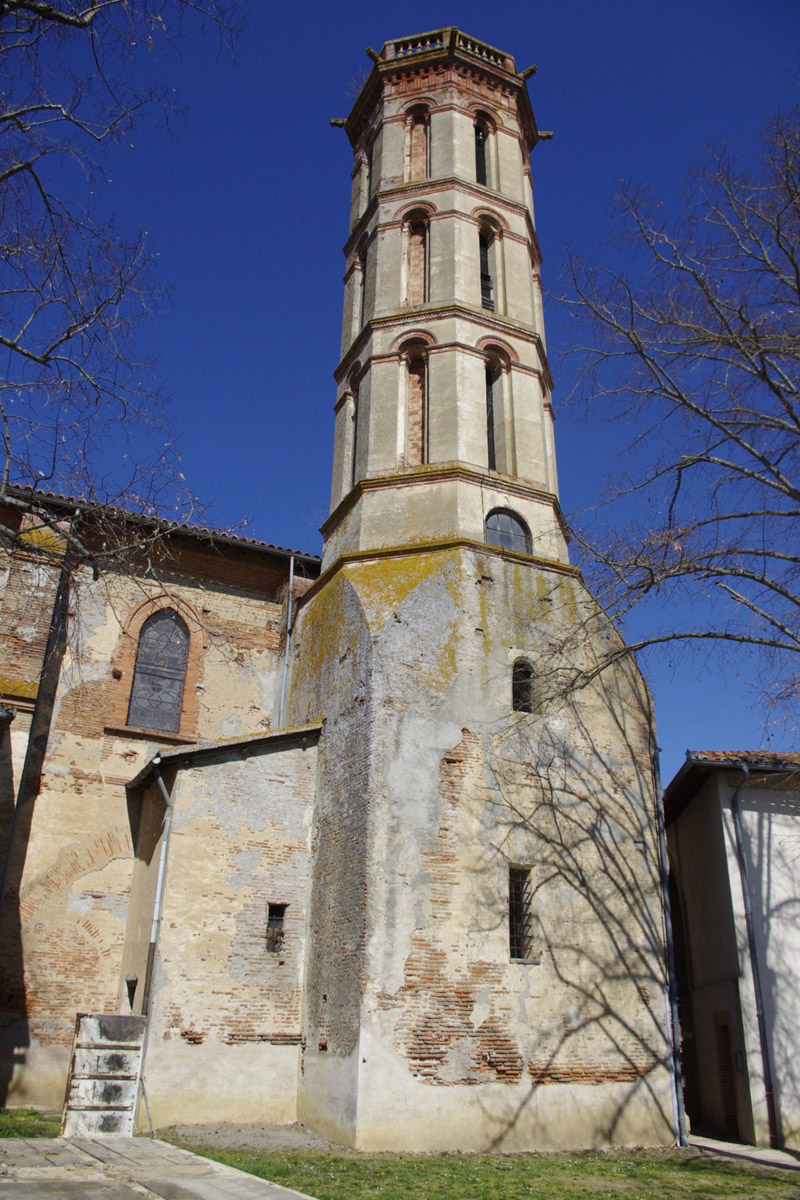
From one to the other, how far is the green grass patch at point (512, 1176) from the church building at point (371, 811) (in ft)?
1.61

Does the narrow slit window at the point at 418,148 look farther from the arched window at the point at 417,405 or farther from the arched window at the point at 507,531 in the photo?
the arched window at the point at 507,531

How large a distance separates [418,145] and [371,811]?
13.8 meters

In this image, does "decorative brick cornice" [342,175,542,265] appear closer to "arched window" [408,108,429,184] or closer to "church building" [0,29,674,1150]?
"arched window" [408,108,429,184]

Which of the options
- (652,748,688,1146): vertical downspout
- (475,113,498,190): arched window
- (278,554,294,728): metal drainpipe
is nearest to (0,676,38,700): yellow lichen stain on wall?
(278,554,294,728): metal drainpipe

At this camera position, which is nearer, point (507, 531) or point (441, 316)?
point (507, 531)

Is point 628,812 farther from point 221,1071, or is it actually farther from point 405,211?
point 405,211

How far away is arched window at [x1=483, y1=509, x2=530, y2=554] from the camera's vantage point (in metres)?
14.3

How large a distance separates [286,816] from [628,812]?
4.70m

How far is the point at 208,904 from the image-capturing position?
38.4ft

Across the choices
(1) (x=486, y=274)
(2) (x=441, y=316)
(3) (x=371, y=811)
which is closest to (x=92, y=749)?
(3) (x=371, y=811)

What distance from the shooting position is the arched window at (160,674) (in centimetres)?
1498

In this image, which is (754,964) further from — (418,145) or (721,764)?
(418,145)

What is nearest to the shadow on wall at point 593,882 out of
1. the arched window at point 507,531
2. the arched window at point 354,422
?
the arched window at point 507,531

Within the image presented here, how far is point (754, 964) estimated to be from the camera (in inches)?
515
